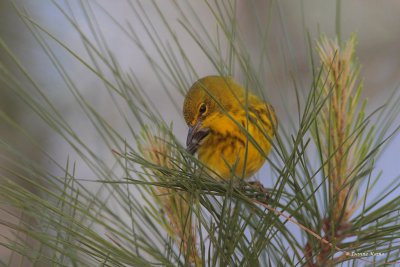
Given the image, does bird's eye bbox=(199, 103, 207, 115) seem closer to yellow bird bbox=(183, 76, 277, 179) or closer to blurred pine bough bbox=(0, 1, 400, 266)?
yellow bird bbox=(183, 76, 277, 179)

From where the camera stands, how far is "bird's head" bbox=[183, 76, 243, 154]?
5.07 feet

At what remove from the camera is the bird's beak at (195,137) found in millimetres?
1536

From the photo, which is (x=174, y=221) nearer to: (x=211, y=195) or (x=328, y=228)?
(x=211, y=195)

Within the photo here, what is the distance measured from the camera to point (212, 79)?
1569 millimetres

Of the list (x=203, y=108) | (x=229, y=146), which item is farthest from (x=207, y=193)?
(x=203, y=108)

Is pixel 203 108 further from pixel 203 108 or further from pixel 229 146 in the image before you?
pixel 229 146

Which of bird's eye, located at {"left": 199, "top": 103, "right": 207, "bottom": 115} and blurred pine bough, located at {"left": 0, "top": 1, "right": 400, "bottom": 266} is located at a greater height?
bird's eye, located at {"left": 199, "top": 103, "right": 207, "bottom": 115}

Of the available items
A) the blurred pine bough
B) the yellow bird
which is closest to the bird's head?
the yellow bird

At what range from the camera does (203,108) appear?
1618mm

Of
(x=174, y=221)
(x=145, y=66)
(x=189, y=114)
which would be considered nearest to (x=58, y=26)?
(x=145, y=66)

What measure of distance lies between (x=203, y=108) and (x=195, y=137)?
0.31 ft

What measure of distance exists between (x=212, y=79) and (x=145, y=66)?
1645 mm

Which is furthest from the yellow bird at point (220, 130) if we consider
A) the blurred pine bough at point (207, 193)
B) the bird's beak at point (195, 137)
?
the blurred pine bough at point (207, 193)

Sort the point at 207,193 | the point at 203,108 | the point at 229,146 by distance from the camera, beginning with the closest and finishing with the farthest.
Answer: the point at 207,193
the point at 229,146
the point at 203,108
